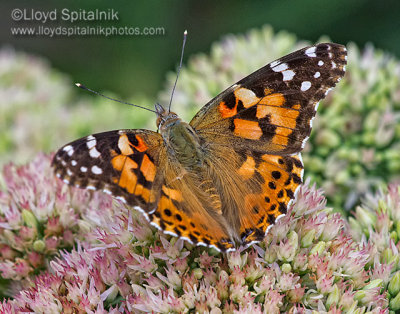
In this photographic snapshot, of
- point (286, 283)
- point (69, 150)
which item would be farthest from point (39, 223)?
point (286, 283)

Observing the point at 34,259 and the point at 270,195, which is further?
the point at 34,259

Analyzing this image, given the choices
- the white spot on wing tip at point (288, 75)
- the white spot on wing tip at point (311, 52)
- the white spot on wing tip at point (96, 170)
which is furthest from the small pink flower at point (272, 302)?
the white spot on wing tip at point (311, 52)

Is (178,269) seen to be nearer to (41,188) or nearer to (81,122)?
(41,188)

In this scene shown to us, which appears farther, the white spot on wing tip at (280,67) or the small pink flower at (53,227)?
the small pink flower at (53,227)

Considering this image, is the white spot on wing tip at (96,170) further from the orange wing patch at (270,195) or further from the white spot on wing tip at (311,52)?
the white spot on wing tip at (311,52)

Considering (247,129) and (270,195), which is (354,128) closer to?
(247,129)
